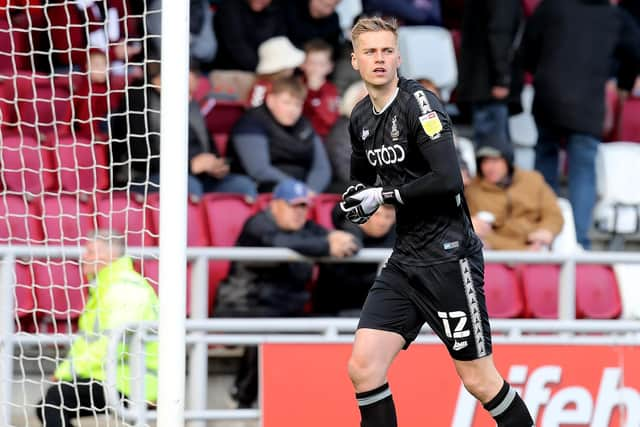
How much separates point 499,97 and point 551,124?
0.37m

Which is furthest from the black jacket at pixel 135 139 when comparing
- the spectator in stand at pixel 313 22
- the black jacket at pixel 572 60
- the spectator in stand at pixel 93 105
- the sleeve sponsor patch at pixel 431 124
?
the sleeve sponsor patch at pixel 431 124

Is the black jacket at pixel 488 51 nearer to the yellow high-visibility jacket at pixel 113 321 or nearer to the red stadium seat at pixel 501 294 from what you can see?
the red stadium seat at pixel 501 294

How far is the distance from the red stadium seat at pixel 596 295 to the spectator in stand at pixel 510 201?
282mm

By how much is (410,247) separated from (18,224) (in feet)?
9.19

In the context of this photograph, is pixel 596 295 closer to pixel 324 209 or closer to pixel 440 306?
pixel 324 209

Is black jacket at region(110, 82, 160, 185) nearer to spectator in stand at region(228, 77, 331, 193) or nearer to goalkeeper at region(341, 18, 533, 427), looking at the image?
spectator in stand at region(228, 77, 331, 193)

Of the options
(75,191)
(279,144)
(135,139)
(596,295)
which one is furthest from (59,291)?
(596,295)

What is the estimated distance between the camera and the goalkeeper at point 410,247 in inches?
200

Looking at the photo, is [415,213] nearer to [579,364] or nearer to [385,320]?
[385,320]

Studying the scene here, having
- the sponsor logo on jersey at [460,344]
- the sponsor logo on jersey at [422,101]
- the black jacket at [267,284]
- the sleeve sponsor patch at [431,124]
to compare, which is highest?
the sponsor logo on jersey at [422,101]

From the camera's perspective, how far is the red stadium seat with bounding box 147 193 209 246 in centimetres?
764

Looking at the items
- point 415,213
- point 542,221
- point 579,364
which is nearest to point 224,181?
point 542,221

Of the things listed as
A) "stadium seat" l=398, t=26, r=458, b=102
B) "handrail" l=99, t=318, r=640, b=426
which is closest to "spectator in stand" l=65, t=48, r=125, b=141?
"handrail" l=99, t=318, r=640, b=426

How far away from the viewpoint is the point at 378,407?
5.24 metres
